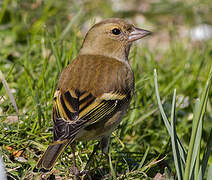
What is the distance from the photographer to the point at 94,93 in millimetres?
3504

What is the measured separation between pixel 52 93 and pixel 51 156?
1249 mm

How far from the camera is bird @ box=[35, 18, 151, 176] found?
3.21 meters

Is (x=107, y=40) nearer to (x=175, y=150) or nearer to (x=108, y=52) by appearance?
(x=108, y=52)

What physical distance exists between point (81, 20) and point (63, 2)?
469 millimetres

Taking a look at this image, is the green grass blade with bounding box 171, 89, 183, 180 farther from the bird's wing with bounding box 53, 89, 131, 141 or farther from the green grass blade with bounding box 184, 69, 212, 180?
the bird's wing with bounding box 53, 89, 131, 141

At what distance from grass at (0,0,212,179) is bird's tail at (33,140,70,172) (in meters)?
0.31

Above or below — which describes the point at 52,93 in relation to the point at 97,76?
below

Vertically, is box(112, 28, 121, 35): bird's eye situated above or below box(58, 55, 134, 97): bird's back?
above

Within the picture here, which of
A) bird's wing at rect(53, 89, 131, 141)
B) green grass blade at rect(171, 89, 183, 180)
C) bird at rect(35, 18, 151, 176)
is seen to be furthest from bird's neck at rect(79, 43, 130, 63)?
green grass blade at rect(171, 89, 183, 180)

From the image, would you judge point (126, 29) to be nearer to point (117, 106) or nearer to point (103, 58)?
point (103, 58)

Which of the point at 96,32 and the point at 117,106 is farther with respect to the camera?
the point at 96,32

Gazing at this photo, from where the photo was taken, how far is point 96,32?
425cm

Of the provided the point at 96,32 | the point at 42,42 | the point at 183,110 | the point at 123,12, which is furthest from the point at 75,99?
the point at 123,12

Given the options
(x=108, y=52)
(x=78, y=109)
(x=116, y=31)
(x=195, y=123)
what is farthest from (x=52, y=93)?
(x=195, y=123)
